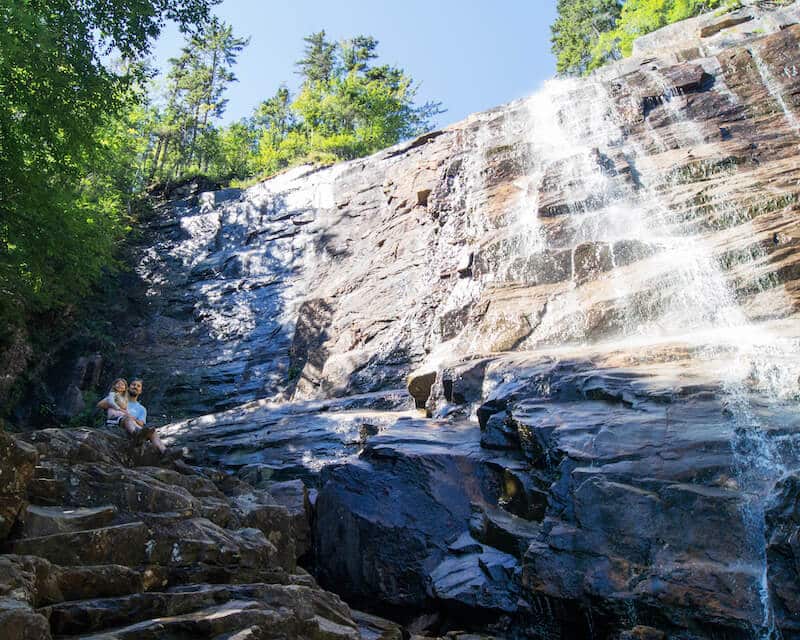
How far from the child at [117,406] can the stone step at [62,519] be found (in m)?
2.87

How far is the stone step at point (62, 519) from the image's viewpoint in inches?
189

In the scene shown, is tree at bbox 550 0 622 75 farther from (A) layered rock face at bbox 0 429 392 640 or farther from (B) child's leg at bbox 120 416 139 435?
(A) layered rock face at bbox 0 429 392 640

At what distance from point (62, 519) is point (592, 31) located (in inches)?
1841

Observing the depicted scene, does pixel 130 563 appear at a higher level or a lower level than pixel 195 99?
lower

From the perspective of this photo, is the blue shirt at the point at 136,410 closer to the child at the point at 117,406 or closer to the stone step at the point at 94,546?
the child at the point at 117,406

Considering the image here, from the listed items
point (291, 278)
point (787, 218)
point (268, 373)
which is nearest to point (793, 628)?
point (787, 218)

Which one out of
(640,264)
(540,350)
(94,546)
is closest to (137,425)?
(94,546)

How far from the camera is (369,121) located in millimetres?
35906

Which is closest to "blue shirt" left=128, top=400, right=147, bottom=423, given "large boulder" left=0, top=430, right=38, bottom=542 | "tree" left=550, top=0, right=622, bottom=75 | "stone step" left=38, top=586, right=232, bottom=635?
"large boulder" left=0, top=430, right=38, bottom=542

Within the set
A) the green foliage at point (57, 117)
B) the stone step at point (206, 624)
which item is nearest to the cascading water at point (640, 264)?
the stone step at point (206, 624)

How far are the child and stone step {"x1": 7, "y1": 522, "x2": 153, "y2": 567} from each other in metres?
3.13

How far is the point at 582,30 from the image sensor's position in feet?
144

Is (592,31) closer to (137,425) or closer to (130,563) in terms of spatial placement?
(137,425)

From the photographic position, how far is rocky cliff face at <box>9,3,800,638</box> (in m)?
6.40
